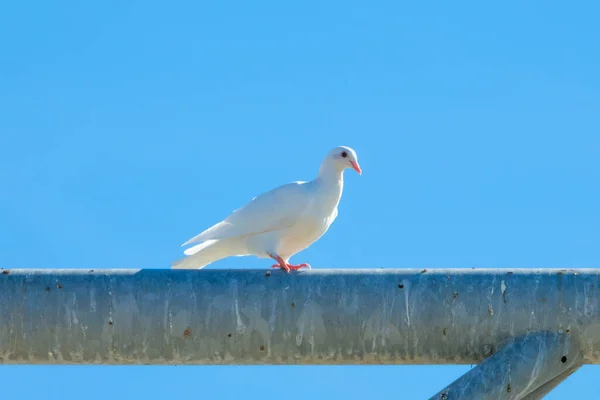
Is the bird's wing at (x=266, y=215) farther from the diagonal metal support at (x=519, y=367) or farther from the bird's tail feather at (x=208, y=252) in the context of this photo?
the diagonal metal support at (x=519, y=367)

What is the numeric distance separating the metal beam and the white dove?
2054 mm

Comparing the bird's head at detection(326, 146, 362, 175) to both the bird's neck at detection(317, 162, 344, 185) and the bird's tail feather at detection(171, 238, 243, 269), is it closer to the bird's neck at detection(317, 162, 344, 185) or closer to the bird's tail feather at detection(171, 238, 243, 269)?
the bird's neck at detection(317, 162, 344, 185)

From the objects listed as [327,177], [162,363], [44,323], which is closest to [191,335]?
[162,363]

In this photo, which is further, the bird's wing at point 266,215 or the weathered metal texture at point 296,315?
the bird's wing at point 266,215

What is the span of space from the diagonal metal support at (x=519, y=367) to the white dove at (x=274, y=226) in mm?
2462

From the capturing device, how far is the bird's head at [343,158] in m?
7.86

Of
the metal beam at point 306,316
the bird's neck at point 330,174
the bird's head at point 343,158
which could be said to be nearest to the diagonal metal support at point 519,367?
the metal beam at point 306,316

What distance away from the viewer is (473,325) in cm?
495

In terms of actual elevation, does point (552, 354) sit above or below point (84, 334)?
below

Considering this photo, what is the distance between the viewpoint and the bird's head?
309 inches

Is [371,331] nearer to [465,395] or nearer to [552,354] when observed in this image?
[465,395]

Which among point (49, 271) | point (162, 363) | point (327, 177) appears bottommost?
point (162, 363)

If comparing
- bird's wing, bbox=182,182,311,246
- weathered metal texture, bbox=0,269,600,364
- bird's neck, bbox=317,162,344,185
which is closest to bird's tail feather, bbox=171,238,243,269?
bird's wing, bbox=182,182,311,246

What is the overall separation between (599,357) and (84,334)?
2635 millimetres
